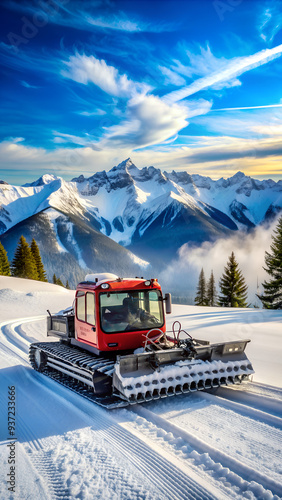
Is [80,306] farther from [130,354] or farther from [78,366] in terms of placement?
[130,354]

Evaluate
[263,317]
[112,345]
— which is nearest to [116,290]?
[112,345]

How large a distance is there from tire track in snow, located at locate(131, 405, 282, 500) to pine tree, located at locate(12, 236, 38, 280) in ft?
187

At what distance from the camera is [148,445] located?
528 centimetres

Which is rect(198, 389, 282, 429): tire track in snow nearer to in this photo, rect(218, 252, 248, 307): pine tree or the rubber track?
the rubber track

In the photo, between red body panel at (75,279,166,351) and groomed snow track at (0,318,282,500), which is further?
red body panel at (75,279,166,351)

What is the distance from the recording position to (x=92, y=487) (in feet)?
14.5

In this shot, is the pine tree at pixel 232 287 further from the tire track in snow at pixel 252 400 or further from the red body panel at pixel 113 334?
the tire track in snow at pixel 252 400

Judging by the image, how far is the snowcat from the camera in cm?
675

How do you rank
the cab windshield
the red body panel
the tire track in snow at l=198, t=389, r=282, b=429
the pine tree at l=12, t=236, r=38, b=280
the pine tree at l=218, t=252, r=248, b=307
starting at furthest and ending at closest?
the pine tree at l=12, t=236, r=38, b=280 < the pine tree at l=218, t=252, r=248, b=307 < the cab windshield < the red body panel < the tire track in snow at l=198, t=389, r=282, b=429

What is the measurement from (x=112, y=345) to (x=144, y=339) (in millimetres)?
687

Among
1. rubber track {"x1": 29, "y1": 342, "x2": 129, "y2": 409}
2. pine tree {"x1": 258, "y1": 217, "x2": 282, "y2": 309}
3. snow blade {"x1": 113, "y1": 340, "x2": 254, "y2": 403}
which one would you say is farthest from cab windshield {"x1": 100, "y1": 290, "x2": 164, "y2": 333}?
pine tree {"x1": 258, "y1": 217, "x2": 282, "y2": 309}

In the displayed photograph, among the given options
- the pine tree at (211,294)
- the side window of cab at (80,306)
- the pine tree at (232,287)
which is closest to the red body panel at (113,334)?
the side window of cab at (80,306)

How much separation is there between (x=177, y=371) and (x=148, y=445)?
71.9 inches

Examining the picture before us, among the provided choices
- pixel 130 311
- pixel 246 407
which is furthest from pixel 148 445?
pixel 130 311
